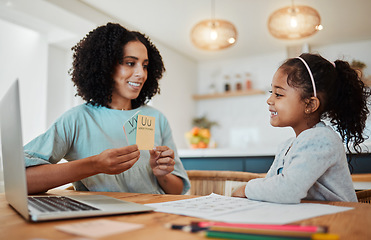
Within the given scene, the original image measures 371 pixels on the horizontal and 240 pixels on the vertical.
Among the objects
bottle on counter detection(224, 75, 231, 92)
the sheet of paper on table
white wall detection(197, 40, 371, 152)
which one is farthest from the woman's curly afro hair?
bottle on counter detection(224, 75, 231, 92)

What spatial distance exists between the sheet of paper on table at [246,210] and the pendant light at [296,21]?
236cm

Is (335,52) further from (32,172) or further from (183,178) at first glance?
(32,172)

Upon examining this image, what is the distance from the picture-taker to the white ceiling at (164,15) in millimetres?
3039

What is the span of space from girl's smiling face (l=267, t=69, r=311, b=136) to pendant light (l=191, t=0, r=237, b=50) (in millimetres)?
2005

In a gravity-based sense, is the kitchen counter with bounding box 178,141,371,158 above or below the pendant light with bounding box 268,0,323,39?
below

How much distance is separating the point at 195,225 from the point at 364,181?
1.84 meters

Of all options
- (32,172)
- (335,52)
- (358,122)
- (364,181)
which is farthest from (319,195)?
(335,52)

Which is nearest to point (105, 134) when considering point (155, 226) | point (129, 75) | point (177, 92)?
point (129, 75)

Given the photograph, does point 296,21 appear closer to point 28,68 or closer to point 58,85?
point 58,85

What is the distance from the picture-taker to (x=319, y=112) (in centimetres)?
111

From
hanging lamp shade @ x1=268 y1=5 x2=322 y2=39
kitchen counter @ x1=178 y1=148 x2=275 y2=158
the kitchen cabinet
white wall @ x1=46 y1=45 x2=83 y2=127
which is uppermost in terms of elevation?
hanging lamp shade @ x1=268 y1=5 x2=322 y2=39

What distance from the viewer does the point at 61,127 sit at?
1.26 meters

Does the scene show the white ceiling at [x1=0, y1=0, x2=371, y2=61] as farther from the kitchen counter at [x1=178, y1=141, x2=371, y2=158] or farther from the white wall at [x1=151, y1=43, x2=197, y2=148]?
the kitchen counter at [x1=178, y1=141, x2=371, y2=158]

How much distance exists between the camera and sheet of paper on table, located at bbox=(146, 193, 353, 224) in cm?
58
